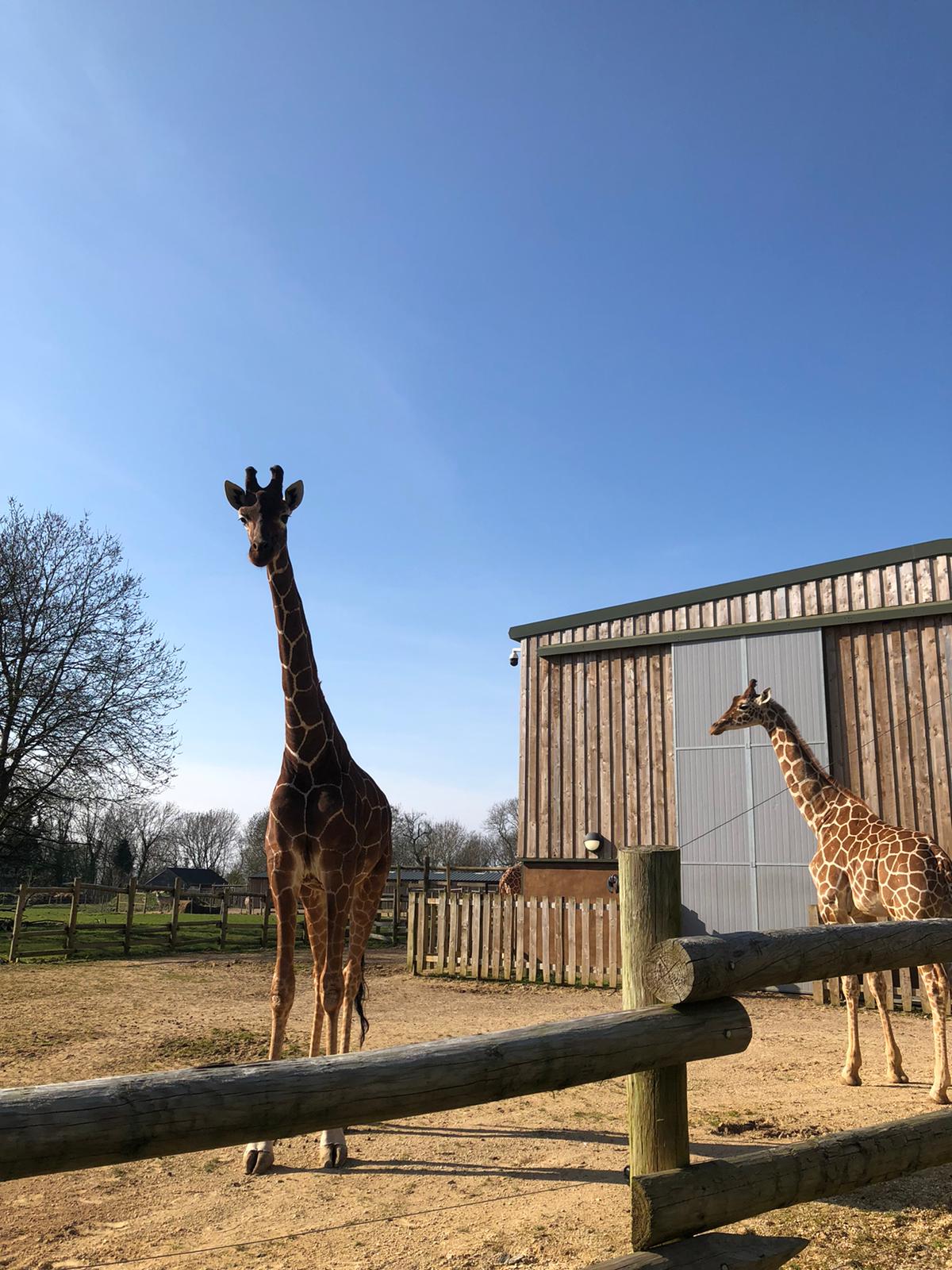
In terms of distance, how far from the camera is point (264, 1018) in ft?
31.0

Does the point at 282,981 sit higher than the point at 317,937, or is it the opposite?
the point at 317,937

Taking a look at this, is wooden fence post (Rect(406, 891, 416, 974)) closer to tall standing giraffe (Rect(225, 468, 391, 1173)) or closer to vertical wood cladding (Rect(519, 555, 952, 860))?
vertical wood cladding (Rect(519, 555, 952, 860))

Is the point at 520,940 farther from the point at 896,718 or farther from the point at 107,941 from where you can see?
the point at 107,941

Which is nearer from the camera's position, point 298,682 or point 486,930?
point 298,682

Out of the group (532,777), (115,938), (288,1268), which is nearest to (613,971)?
(532,777)

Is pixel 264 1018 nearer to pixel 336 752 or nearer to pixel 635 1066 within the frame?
pixel 336 752

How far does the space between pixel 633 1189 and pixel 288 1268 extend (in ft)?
5.60

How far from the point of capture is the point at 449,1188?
439 cm

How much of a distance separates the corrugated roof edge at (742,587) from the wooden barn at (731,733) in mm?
24

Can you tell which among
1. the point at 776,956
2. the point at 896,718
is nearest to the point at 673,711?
the point at 896,718

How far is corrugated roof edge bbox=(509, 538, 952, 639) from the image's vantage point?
12062 mm

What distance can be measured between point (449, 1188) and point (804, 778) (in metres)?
4.84

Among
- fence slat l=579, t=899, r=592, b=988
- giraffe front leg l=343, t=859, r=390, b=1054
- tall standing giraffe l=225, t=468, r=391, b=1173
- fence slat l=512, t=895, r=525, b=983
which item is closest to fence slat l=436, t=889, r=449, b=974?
fence slat l=512, t=895, r=525, b=983

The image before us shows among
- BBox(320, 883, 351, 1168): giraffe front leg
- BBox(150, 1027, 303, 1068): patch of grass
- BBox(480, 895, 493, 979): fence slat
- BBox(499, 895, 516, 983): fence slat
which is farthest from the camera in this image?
BBox(480, 895, 493, 979): fence slat
